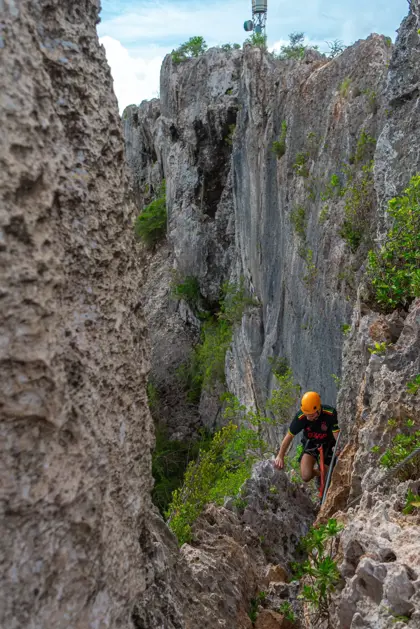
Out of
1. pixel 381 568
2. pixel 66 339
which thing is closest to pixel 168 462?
pixel 381 568

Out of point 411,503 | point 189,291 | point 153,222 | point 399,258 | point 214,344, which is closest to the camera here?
point 411,503

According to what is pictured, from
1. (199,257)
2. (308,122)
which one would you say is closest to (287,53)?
(308,122)

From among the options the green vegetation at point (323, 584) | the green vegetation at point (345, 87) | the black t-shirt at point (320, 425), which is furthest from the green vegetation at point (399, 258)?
the green vegetation at point (345, 87)

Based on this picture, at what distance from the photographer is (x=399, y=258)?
575cm

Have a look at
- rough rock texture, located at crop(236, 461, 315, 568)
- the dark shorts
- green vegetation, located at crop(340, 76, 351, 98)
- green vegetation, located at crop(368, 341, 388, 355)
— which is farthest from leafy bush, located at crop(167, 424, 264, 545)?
green vegetation, located at crop(340, 76, 351, 98)

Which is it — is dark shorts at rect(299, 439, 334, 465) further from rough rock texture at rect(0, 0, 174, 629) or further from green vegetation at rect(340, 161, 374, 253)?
rough rock texture at rect(0, 0, 174, 629)

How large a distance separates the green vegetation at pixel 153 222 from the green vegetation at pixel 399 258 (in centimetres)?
2484

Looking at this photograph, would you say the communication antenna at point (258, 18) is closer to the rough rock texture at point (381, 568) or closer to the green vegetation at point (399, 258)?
the green vegetation at point (399, 258)

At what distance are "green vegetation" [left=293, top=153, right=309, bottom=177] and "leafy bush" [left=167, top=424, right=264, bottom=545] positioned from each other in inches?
205

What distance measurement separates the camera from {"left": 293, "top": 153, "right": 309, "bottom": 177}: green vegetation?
1112 centimetres

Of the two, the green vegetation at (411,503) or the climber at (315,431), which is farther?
the climber at (315,431)

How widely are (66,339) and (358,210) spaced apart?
680 centimetres

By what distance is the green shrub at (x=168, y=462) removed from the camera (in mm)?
18422

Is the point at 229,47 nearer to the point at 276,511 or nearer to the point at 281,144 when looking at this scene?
the point at 281,144
